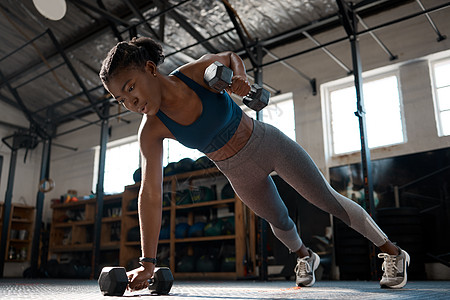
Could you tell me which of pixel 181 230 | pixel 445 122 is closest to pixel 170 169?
pixel 181 230

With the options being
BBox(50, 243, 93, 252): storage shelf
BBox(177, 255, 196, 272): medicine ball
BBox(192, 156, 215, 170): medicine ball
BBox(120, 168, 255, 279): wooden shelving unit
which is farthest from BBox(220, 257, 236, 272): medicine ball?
BBox(50, 243, 93, 252): storage shelf

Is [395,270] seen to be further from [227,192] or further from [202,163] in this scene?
[202,163]

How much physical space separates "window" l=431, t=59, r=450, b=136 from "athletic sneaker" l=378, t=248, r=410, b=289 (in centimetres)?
297

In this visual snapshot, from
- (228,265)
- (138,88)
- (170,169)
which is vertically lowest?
(228,265)

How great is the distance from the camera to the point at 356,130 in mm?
5074

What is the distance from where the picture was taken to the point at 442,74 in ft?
15.0

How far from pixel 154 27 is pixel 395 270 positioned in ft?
15.3

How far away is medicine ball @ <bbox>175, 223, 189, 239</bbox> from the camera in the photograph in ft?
17.4

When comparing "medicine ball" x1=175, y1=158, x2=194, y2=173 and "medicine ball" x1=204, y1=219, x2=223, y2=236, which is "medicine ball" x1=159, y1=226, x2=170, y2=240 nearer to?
"medicine ball" x1=204, y1=219, x2=223, y2=236

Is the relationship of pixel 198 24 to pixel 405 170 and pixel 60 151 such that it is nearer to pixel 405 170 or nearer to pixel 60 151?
pixel 405 170

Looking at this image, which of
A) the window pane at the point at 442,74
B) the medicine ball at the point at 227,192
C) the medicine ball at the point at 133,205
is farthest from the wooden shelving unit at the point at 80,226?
the window pane at the point at 442,74

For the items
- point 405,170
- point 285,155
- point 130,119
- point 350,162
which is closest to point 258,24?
point 350,162

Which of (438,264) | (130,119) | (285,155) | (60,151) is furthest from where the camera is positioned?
(60,151)

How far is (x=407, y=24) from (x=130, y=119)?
15.2 feet
